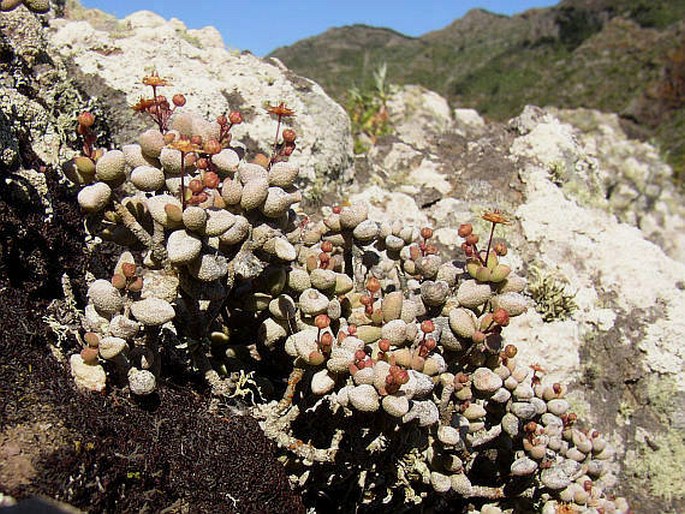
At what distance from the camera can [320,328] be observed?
2012 mm

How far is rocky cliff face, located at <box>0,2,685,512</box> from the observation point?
3041 mm

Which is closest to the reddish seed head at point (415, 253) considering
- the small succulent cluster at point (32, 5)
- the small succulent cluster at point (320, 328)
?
the small succulent cluster at point (320, 328)

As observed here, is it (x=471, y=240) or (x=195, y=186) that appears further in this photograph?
(x=471, y=240)

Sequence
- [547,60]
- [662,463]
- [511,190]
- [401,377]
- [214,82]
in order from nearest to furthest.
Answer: [401,377] < [662,463] < [214,82] < [511,190] < [547,60]

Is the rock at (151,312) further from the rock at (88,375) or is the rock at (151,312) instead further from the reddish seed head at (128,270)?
the rock at (88,375)

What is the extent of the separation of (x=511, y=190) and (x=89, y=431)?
3.07 m

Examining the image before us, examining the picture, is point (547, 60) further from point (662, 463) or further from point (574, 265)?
point (662, 463)

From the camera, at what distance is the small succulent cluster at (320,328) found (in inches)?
73.9

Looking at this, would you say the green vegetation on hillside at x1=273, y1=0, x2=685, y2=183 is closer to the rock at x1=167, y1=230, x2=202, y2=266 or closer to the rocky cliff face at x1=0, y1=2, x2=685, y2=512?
the rocky cliff face at x1=0, y1=2, x2=685, y2=512

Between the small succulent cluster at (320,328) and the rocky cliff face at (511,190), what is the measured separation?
2.23 ft

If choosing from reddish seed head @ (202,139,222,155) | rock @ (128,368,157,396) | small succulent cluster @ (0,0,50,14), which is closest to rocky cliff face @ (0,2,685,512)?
small succulent cluster @ (0,0,50,14)

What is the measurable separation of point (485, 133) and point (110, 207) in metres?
3.36

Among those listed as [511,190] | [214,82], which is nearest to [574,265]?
[511,190]

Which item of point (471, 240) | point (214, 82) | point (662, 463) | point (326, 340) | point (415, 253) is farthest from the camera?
point (214, 82)
